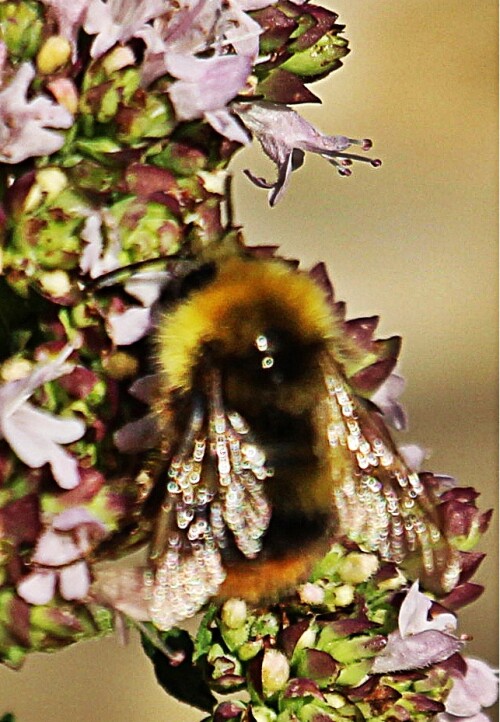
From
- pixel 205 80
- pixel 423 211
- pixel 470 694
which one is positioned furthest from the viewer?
pixel 423 211

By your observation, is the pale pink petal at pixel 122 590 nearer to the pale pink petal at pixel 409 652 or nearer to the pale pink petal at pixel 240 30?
→ the pale pink petal at pixel 409 652

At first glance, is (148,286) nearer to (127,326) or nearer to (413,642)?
(127,326)

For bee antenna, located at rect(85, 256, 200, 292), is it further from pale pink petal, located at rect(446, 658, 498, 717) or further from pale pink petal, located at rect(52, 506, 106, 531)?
pale pink petal, located at rect(446, 658, 498, 717)

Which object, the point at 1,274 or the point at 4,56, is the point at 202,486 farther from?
the point at 4,56

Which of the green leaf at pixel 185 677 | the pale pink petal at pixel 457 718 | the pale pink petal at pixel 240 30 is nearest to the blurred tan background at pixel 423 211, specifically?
the pale pink petal at pixel 457 718

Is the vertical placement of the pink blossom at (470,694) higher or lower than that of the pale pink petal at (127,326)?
lower

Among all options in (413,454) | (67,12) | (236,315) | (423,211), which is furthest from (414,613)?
(423,211)
